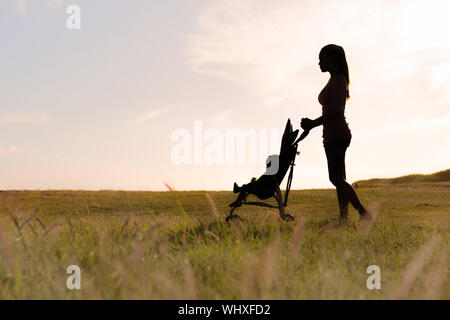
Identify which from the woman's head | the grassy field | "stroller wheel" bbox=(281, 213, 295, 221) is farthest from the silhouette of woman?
"stroller wheel" bbox=(281, 213, 295, 221)

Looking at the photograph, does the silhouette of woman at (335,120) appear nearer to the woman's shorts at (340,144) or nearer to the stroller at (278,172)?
the woman's shorts at (340,144)

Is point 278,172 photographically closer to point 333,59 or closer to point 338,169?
point 338,169

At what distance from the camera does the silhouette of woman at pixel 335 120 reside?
20.8 feet

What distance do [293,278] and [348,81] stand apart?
4439 millimetres

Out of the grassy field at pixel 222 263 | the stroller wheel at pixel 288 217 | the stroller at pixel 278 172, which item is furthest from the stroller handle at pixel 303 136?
the grassy field at pixel 222 263

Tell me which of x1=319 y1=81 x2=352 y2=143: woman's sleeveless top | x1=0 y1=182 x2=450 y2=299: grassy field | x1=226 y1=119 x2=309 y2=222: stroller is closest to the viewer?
x1=0 y1=182 x2=450 y2=299: grassy field

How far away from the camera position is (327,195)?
1477cm

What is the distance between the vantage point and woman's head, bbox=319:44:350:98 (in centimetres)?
647

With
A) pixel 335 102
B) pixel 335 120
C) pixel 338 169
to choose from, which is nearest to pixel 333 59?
pixel 335 102

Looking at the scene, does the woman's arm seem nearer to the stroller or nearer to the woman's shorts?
the stroller

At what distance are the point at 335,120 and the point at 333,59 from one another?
38.3 inches

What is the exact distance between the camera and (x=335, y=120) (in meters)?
6.41
